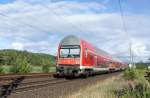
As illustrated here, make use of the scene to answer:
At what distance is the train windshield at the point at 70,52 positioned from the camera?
1121 inches

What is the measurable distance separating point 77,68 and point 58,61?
1.75m

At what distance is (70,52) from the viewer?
28891 millimetres

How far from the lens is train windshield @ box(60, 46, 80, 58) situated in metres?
28.5

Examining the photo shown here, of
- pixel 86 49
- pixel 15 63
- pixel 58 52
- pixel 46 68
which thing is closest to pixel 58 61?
pixel 58 52

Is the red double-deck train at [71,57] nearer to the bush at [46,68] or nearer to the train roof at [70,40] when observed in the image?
the train roof at [70,40]

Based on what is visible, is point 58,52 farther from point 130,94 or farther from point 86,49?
point 130,94

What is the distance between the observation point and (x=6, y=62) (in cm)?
4322

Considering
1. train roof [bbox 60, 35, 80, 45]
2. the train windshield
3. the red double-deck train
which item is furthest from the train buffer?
train roof [bbox 60, 35, 80, 45]

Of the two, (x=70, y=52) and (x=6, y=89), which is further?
(x=70, y=52)

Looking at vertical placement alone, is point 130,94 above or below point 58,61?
below

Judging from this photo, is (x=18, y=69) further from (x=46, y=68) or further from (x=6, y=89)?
(x=6, y=89)

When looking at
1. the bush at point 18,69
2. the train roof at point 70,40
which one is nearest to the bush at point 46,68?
the bush at point 18,69

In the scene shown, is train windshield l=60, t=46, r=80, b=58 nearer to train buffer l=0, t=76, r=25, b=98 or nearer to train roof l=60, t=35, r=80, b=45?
train roof l=60, t=35, r=80, b=45

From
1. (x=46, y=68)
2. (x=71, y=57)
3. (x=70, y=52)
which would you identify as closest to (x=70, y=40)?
(x=70, y=52)
